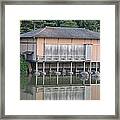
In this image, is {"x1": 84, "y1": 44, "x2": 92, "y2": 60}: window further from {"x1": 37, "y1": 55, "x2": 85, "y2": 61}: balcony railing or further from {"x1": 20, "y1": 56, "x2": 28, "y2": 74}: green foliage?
{"x1": 20, "y1": 56, "x2": 28, "y2": 74}: green foliage

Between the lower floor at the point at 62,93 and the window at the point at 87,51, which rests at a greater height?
the window at the point at 87,51

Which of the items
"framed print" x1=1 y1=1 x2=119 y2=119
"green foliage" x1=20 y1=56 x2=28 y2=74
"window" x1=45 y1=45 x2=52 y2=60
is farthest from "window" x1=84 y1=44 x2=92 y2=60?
"green foliage" x1=20 y1=56 x2=28 y2=74

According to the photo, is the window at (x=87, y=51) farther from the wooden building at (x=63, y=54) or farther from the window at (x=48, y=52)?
the window at (x=48, y=52)

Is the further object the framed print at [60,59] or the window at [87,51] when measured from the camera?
the window at [87,51]

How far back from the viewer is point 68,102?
2057 mm

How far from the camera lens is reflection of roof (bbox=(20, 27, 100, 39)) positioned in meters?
2.08

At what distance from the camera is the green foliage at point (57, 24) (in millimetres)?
2084

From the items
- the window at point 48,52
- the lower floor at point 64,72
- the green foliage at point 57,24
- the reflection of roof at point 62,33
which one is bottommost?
the lower floor at point 64,72

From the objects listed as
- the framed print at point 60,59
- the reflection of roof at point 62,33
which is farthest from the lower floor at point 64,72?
the reflection of roof at point 62,33

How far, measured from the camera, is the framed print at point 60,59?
1.92 meters

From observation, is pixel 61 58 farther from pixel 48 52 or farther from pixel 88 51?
pixel 88 51

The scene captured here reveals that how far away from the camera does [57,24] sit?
210 cm

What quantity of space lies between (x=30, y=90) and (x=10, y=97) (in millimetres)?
196

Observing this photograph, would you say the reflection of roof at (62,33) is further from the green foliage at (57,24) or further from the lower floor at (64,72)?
the lower floor at (64,72)
